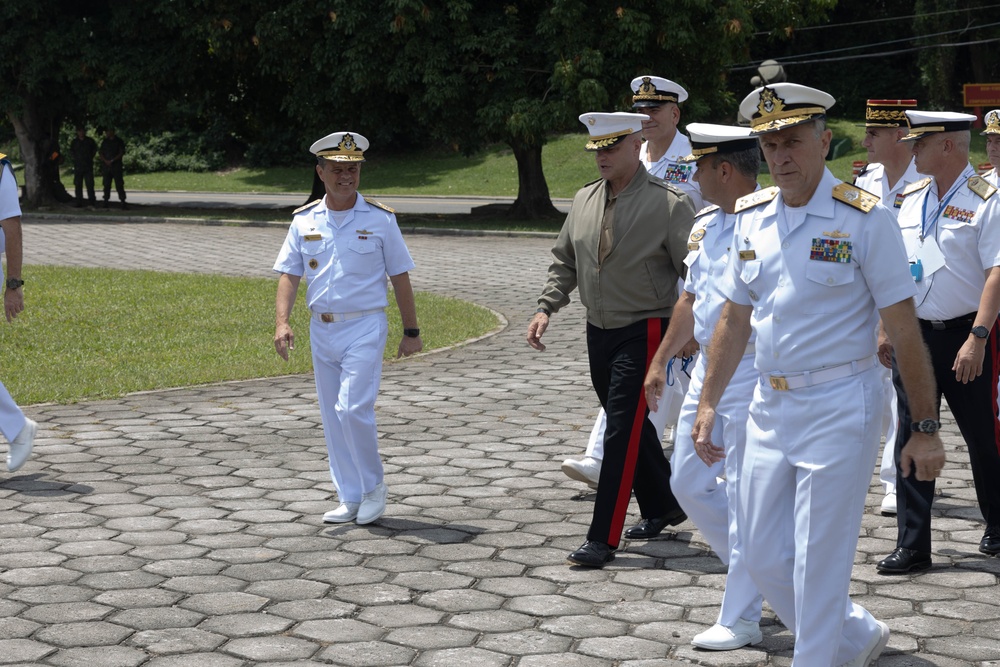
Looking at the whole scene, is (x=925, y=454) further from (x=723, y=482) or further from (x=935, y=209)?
(x=935, y=209)

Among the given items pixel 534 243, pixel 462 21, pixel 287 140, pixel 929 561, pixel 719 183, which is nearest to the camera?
pixel 719 183

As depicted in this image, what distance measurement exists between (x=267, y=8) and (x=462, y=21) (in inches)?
183

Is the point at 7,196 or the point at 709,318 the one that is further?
the point at 7,196

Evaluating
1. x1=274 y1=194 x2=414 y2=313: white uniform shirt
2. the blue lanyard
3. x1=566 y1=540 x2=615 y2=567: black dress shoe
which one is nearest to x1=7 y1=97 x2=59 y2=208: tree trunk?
x1=274 y1=194 x2=414 y2=313: white uniform shirt

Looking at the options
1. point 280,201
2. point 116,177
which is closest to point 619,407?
point 116,177

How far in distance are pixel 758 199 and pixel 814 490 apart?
3.41ft

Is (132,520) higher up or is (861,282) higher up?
(861,282)

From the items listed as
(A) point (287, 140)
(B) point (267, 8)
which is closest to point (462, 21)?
(B) point (267, 8)

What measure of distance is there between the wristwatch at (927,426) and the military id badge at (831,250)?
58 centimetres

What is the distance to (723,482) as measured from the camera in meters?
5.82

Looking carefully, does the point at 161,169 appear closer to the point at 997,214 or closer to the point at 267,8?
the point at 267,8

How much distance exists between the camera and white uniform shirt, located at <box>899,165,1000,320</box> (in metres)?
6.21

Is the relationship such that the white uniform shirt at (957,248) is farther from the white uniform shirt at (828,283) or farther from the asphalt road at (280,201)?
the asphalt road at (280,201)

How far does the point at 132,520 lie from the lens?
23.0 feet
